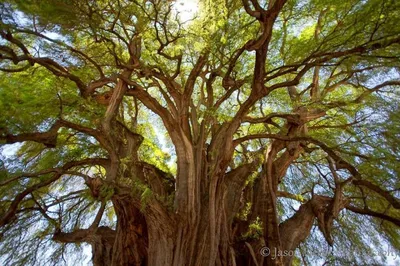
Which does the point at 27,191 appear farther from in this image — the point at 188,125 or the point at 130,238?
the point at 188,125

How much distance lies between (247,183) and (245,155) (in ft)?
2.14

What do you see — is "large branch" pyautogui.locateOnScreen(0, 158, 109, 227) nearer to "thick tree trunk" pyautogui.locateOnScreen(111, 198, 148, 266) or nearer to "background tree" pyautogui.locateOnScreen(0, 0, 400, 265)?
"background tree" pyautogui.locateOnScreen(0, 0, 400, 265)

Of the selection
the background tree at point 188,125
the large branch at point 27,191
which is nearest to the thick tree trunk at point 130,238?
the background tree at point 188,125

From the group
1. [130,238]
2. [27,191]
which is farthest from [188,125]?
[27,191]

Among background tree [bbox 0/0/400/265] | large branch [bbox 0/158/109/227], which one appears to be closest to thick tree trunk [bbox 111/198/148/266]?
background tree [bbox 0/0/400/265]

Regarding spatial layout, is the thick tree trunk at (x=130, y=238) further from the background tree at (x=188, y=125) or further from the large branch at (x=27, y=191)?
the large branch at (x=27, y=191)

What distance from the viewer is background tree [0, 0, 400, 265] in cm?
373

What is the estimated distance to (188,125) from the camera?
4.81 m

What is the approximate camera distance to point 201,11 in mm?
4527

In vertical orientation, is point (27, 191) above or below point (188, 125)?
below

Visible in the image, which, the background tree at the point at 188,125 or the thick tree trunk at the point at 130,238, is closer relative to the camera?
the background tree at the point at 188,125

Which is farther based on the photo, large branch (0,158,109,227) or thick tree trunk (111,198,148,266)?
thick tree trunk (111,198,148,266)

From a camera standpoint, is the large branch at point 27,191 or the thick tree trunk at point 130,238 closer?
the large branch at point 27,191

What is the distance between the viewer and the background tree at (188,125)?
12.3 ft
